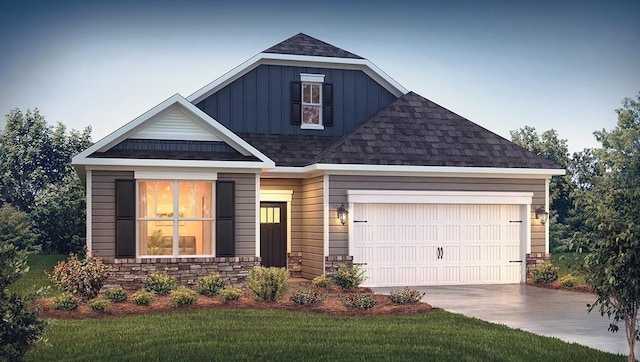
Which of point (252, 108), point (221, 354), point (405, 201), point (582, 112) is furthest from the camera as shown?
point (582, 112)

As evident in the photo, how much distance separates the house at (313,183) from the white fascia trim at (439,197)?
0.03 metres

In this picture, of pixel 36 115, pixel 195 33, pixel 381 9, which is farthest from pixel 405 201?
pixel 36 115

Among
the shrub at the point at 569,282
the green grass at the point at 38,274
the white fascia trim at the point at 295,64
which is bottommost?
the green grass at the point at 38,274

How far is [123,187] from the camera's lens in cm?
1634

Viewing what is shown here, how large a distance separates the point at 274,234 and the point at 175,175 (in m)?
4.83

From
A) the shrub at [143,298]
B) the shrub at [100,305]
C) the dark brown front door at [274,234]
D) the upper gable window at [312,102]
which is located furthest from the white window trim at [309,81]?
the shrub at [100,305]

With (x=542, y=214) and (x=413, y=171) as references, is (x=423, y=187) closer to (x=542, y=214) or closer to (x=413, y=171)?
(x=413, y=171)

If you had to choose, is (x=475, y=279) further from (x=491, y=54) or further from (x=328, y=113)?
(x=491, y=54)

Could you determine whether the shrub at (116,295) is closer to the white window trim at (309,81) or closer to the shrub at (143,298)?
the shrub at (143,298)

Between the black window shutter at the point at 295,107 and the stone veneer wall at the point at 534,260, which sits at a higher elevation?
the black window shutter at the point at 295,107

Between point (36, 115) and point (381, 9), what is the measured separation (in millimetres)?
20161

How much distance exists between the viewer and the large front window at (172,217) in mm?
16672

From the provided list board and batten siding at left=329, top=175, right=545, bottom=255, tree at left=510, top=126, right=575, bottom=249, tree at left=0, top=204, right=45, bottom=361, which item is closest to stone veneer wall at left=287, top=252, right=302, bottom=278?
board and batten siding at left=329, top=175, right=545, bottom=255

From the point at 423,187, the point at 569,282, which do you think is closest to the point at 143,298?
the point at 423,187
